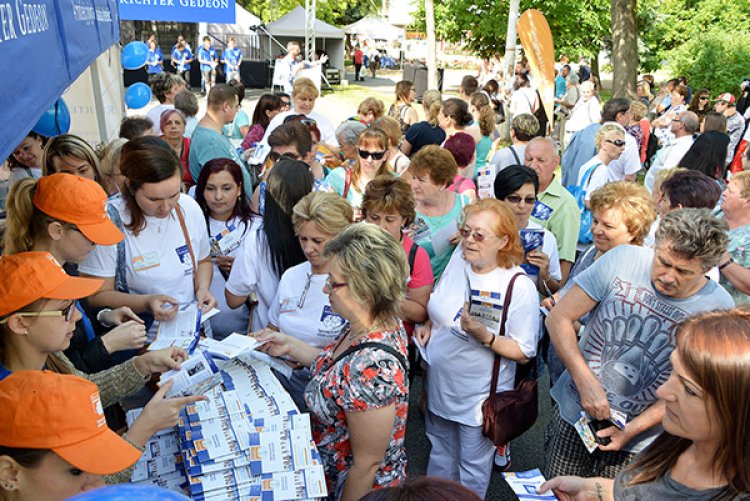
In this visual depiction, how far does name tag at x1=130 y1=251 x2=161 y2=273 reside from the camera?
3.29 metres

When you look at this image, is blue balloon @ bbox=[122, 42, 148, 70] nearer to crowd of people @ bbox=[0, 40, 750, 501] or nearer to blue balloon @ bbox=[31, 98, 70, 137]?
blue balloon @ bbox=[31, 98, 70, 137]

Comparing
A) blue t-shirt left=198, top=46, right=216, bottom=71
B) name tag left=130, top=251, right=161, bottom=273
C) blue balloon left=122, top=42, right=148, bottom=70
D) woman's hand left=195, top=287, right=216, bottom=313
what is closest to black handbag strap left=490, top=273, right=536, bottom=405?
woman's hand left=195, top=287, right=216, bottom=313

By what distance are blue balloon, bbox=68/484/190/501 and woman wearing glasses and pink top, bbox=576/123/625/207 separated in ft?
17.5

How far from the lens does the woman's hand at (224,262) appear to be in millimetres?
4062

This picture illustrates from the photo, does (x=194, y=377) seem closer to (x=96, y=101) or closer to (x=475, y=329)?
(x=475, y=329)

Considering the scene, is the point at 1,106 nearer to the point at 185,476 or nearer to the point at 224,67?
the point at 185,476

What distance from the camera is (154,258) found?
3340mm

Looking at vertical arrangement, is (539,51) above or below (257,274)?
above

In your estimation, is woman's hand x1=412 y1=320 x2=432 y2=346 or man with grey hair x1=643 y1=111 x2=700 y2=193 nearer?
woman's hand x1=412 y1=320 x2=432 y2=346

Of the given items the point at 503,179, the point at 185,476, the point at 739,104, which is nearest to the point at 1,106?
the point at 185,476

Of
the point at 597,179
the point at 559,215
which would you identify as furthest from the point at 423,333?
the point at 597,179

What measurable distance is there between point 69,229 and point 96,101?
5876mm

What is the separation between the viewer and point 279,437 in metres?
2.22

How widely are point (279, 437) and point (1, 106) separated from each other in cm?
143
